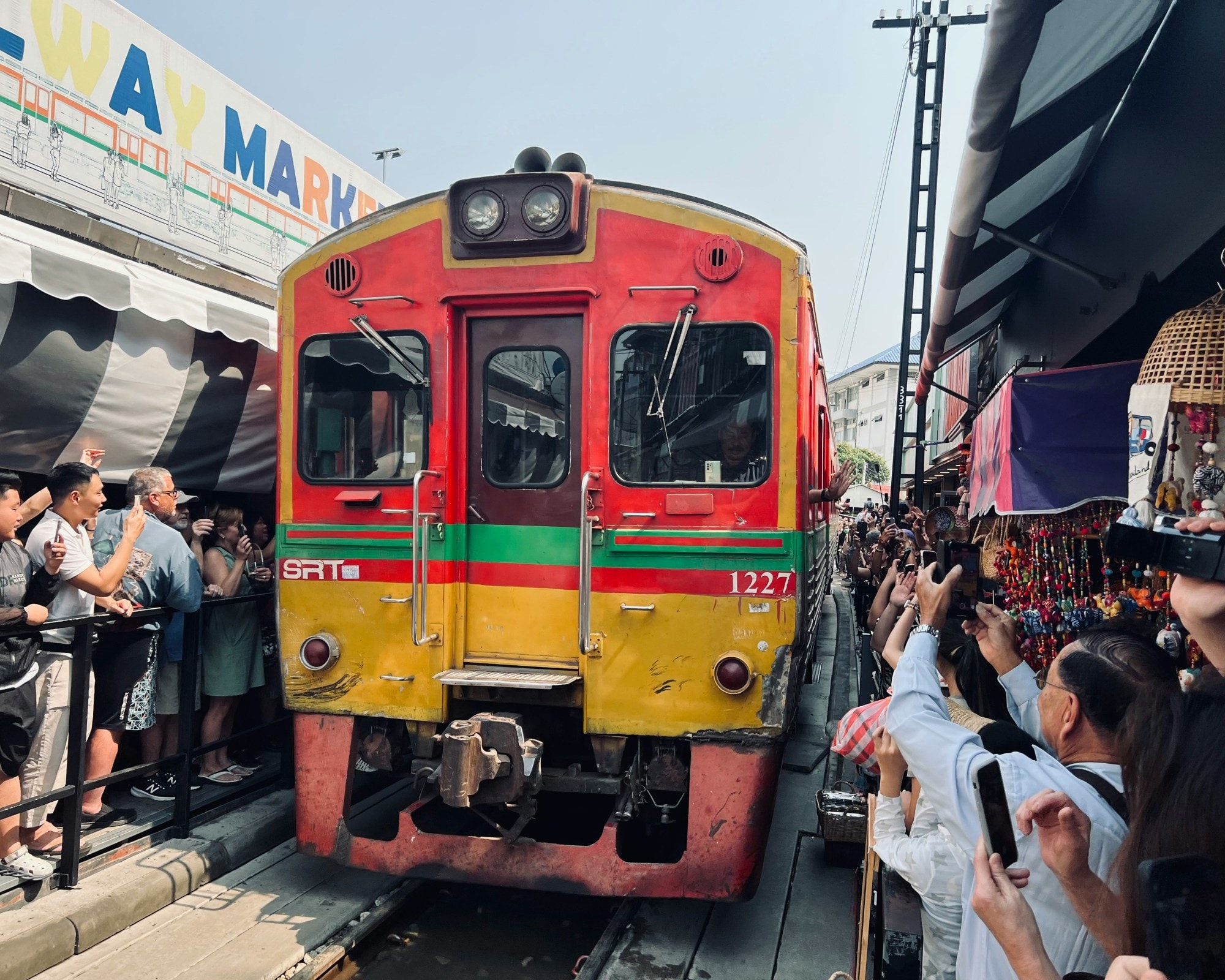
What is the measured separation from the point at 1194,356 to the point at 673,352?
2093 millimetres

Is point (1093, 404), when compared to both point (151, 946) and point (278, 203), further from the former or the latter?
point (278, 203)

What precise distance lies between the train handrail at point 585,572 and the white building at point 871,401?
41.7 m

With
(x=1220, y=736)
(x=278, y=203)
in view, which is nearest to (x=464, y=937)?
(x=1220, y=736)

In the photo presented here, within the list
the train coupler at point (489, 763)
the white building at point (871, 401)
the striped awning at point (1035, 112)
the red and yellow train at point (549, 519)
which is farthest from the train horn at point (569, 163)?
the white building at point (871, 401)

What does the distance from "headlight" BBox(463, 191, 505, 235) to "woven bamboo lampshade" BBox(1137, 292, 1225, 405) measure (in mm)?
2828

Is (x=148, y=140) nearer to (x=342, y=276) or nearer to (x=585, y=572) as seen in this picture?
(x=342, y=276)

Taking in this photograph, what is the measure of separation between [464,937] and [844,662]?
26.5 feet

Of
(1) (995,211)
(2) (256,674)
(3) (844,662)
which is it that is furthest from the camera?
(3) (844,662)

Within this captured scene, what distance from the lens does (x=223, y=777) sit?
536 cm

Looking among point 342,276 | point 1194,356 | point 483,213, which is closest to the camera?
point 1194,356

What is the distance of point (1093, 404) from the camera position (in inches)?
156

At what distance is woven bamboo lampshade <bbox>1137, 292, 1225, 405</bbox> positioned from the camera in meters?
2.61

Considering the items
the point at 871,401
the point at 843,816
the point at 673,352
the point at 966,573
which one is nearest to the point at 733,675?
the point at 843,816

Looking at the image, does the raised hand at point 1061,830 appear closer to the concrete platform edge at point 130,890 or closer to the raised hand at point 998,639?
the raised hand at point 998,639
